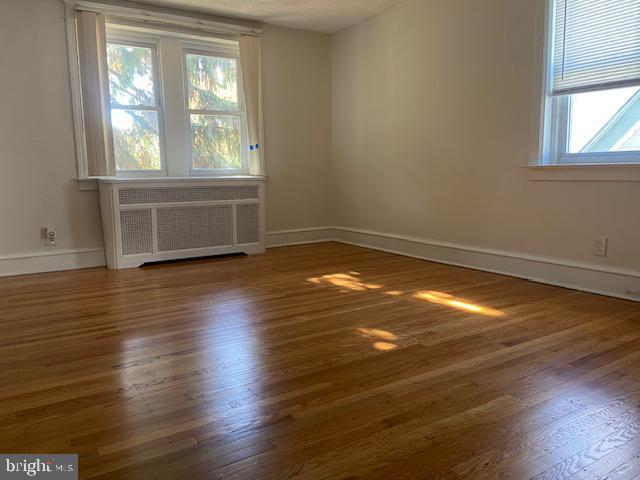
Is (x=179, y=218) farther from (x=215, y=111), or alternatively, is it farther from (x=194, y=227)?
(x=215, y=111)

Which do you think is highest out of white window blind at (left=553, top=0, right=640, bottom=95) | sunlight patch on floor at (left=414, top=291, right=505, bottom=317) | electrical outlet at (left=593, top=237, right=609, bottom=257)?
white window blind at (left=553, top=0, right=640, bottom=95)

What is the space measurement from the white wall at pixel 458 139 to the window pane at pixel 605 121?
25cm

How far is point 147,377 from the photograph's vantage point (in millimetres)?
1941

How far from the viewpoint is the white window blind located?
2.88 metres

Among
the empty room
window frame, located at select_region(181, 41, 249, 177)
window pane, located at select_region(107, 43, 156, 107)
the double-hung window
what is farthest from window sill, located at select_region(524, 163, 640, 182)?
window pane, located at select_region(107, 43, 156, 107)

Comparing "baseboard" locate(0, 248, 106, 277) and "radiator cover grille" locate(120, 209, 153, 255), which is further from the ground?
"radiator cover grille" locate(120, 209, 153, 255)

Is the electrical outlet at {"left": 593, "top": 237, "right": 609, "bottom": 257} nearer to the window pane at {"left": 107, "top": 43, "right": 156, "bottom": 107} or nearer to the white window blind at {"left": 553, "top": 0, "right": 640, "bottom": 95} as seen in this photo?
the white window blind at {"left": 553, "top": 0, "right": 640, "bottom": 95}

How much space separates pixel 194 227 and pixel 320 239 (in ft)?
5.60

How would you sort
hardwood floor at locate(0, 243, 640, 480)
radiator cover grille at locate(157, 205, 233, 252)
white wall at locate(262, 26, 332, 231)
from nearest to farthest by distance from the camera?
hardwood floor at locate(0, 243, 640, 480), radiator cover grille at locate(157, 205, 233, 252), white wall at locate(262, 26, 332, 231)

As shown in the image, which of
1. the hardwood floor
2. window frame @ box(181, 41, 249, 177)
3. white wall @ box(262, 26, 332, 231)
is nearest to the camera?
the hardwood floor

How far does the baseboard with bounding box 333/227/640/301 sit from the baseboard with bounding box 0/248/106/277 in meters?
2.80

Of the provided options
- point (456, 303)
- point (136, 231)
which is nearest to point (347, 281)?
point (456, 303)

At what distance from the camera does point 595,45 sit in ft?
10.0

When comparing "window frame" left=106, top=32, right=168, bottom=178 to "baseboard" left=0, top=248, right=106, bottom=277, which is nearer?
"baseboard" left=0, top=248, right=106, bottom=277
